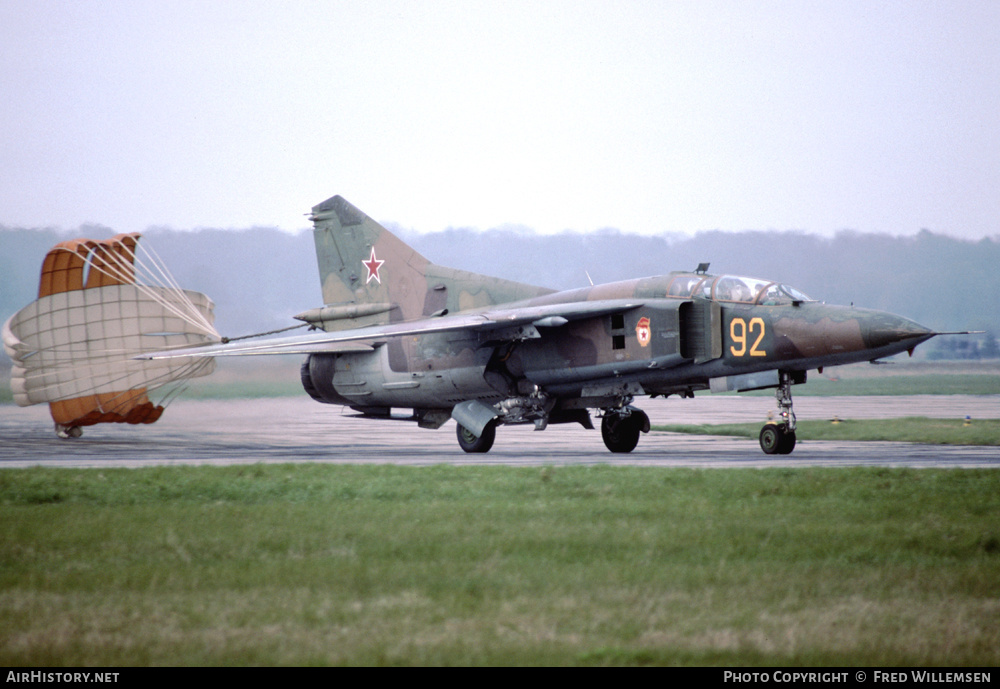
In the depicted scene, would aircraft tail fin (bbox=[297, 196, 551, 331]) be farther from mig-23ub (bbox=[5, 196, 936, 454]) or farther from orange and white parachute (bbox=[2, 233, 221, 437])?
orange and white parachute (bbox=[2, 233, 221, 437])

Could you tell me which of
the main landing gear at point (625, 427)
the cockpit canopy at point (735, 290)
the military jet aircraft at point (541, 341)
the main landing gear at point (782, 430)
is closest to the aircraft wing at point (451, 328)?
the military jet aircraft at point (541, 341)

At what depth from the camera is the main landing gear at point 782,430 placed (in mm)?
15664

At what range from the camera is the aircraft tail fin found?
1980cm

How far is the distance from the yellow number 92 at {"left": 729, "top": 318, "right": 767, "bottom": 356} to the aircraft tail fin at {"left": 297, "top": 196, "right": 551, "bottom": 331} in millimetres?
4841

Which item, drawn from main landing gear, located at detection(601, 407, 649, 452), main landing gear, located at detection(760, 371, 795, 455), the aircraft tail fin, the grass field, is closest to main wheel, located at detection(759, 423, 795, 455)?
main landing gear, located at detection(760, 371, 795, 455)

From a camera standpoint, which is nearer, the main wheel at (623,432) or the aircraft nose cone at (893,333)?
the aircraft nose cone at (893,333)

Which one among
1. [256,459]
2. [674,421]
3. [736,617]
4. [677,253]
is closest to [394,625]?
[736,617]

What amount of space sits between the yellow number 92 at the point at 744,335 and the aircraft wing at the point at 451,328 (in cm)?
169

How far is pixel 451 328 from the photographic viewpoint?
1705 cm

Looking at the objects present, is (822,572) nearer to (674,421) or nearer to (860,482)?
(860,482)

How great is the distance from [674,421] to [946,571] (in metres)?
23.4

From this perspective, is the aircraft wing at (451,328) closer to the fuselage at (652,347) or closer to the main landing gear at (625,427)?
the fuselage at (652,347)

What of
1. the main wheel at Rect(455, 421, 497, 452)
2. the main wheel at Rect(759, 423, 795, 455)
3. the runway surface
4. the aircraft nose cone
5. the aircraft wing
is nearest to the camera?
the aircraft nose cone

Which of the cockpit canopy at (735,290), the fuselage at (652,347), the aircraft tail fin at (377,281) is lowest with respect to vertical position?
the fuselage at (652,347)
